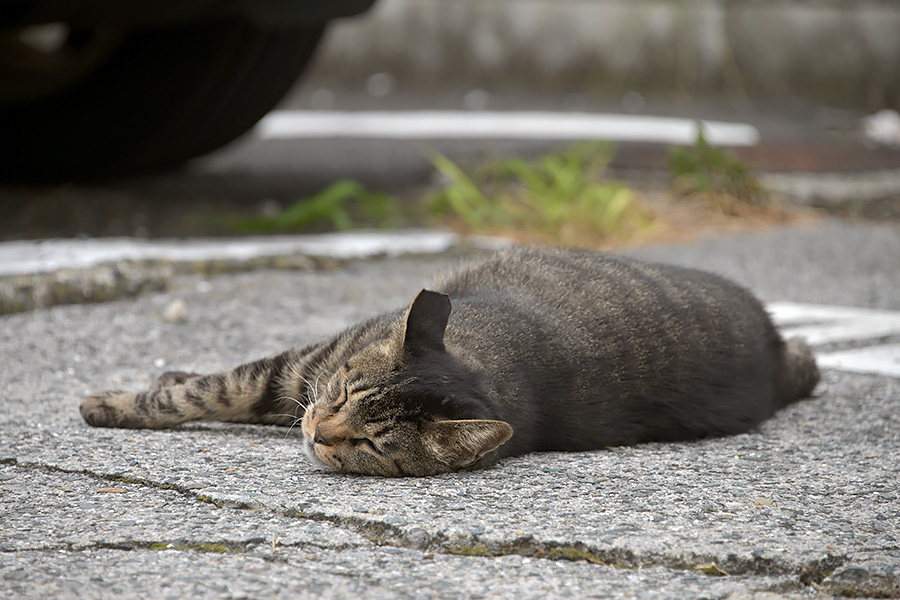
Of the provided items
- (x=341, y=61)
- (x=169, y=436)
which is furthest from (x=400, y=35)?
(x=169, y=436)

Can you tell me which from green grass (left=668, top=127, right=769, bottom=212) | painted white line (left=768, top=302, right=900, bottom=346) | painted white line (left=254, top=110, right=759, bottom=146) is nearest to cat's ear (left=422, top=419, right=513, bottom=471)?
painted white line (left=768, top=302, right=900, bottom=346)

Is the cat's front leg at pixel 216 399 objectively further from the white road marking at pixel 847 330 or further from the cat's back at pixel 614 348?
the white road marking at pixel 847 330

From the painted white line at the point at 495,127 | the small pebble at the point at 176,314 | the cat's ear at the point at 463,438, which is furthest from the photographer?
the painted white line at the point at 495,127

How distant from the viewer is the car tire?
5.18 meters

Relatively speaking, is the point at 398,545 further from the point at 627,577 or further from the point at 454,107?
the point at 454,107

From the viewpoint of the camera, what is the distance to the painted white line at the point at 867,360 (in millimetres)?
3406

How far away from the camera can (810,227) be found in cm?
590

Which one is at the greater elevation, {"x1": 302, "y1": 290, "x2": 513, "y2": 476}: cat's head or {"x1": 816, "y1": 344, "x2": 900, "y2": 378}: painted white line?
{"x1": 302, "y1": 290, "x2": 513, "y2": 476}: cat's head

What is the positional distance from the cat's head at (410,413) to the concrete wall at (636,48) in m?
7.80

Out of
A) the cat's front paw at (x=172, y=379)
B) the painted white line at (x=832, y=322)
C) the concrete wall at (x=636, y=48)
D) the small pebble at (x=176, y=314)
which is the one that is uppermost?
the concrete wall at (x=636, y=48)

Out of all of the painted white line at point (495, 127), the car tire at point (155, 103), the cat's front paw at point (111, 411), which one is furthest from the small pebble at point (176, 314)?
the painted white line at point (495, 127)

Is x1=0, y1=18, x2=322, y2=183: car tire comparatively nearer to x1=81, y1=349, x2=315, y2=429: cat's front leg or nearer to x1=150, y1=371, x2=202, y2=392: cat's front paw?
x1=150, y1=371, x2=202, y2=392: cat's front paw

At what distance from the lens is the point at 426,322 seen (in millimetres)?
2377

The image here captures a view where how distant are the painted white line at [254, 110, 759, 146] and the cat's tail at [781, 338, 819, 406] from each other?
13.5 ft
